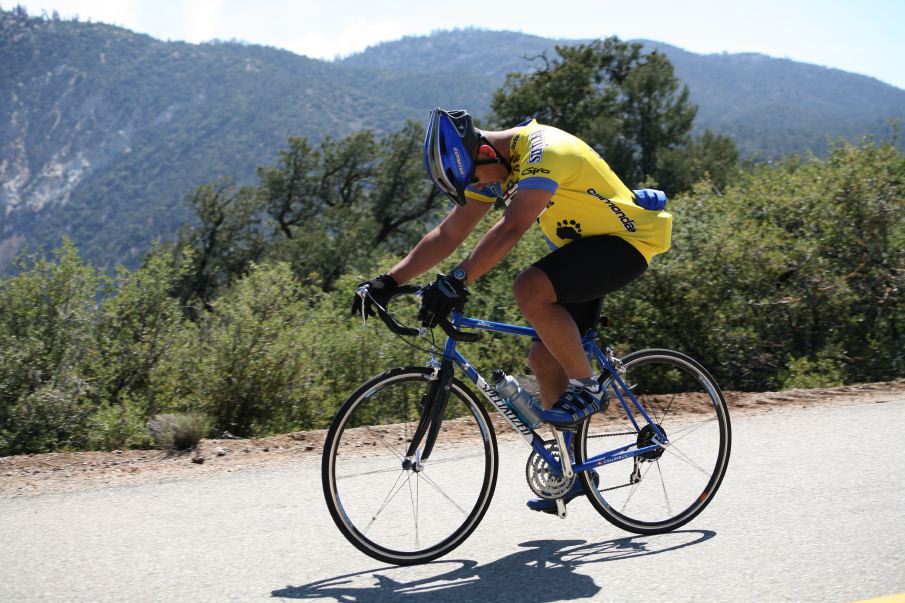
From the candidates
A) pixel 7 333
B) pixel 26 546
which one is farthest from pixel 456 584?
pixel 7 333

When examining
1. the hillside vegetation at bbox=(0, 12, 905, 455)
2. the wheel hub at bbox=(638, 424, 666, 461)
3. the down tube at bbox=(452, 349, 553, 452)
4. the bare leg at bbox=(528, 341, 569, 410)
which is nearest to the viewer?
the down tube at bbox=(452, 349, 553, 452)

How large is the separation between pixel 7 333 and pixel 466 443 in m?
6.60

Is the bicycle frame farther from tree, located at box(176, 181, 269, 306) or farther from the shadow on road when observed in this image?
tree, located at box(176, 181, 269, 306)

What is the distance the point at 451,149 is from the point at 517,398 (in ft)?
4.03

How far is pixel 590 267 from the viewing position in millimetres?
3912

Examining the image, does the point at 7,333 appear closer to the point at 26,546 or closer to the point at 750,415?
the point at 26,546

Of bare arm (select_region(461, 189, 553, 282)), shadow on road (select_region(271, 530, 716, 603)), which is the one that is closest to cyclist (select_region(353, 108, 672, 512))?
bare arm (select_region(461, 189, 553, 282))

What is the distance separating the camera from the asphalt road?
3.53m

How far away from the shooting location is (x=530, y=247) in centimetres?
1279

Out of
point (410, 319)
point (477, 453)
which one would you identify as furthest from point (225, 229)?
point (477, 453)

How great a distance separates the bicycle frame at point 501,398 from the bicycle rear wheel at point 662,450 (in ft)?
0.12

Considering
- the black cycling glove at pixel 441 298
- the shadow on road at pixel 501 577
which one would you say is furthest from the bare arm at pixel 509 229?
the shadow on road at pixel 501 577

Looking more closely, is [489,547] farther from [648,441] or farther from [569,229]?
[569,229]

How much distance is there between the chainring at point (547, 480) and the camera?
4.08 meters
